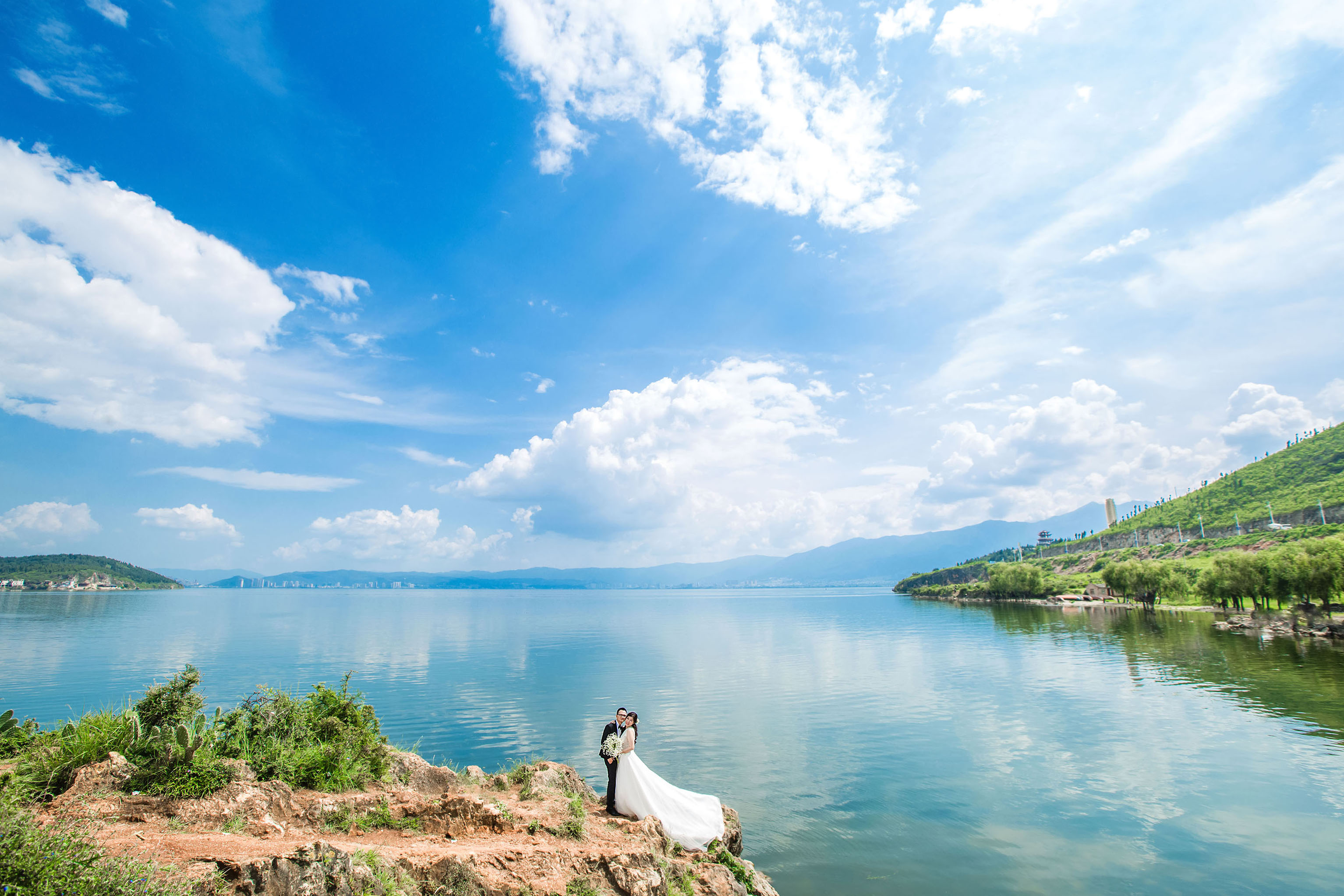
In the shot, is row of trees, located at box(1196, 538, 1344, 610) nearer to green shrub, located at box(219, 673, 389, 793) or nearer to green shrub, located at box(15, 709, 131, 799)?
green shrub, located at box(219, 673, 389, 793)

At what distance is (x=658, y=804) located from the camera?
16.7 m

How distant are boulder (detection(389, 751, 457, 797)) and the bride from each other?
5.87m

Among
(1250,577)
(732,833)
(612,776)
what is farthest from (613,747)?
(1250,577)

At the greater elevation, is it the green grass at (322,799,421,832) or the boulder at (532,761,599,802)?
the green grass at (322,799,421,832)

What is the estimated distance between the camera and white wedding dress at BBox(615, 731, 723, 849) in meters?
16.5

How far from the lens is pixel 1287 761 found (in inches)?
1130

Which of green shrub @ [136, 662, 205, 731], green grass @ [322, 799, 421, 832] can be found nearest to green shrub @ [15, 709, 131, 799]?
green shrub @ [136, 662, 205, 731]

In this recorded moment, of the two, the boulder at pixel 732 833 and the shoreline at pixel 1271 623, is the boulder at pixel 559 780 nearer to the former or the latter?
the boulder at pixel 732 833

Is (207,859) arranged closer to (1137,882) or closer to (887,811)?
(887,811)

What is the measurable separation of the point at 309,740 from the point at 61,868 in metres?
11.1

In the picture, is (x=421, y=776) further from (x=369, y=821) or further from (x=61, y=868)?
(x=61, y=868)

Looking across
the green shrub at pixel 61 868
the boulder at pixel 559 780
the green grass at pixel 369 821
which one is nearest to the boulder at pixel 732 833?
the boulder at pixel 559 780

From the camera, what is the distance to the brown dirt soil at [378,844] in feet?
32.6

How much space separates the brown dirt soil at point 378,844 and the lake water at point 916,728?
7753 mm
